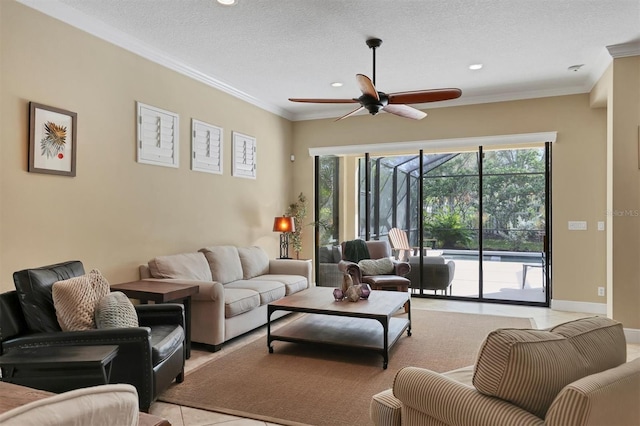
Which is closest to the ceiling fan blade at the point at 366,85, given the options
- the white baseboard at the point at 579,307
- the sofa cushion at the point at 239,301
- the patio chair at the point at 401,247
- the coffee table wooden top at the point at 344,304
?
the coffee table wooden top at the point at 344,304

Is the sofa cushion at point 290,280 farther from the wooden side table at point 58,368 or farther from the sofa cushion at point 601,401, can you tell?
the sofa cushion at point 601,401

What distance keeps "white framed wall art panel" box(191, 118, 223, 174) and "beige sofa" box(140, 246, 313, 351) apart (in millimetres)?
1023

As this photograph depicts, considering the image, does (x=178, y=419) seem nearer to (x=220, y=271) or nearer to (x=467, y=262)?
(x=220, y=271)

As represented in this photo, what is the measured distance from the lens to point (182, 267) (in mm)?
4277

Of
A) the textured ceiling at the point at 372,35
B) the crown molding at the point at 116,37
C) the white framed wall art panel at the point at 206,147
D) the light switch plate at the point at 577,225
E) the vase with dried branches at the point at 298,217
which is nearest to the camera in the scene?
the crown molding at the point at 116,37

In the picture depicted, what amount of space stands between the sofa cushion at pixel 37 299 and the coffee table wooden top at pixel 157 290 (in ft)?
2.80

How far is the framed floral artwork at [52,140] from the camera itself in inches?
125

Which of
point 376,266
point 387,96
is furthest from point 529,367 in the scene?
point 376,266

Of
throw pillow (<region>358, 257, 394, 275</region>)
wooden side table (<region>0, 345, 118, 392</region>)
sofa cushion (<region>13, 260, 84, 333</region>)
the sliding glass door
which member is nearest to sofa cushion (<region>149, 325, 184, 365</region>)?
wooden side table (<region>0, 345, 118, 392</region>)

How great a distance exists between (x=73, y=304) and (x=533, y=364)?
101 inches

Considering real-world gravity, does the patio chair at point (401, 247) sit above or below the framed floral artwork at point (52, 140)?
below

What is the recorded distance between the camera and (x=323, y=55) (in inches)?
175

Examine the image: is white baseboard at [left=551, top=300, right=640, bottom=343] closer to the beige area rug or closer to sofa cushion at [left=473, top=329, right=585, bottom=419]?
the beige area rug

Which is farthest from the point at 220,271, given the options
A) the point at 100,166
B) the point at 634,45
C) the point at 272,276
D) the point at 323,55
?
the point at 634,45
